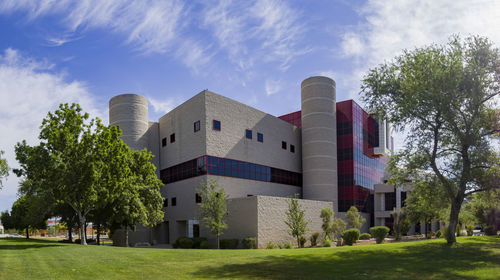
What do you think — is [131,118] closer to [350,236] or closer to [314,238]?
[314,238]

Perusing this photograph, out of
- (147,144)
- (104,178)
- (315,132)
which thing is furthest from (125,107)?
(315,132)

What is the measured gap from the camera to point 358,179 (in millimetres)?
59250

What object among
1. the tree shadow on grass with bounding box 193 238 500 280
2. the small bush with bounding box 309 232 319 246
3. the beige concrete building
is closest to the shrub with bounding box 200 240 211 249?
the beige concrete building

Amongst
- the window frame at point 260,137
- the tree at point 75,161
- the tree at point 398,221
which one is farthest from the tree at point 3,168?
the tree at point 398,221

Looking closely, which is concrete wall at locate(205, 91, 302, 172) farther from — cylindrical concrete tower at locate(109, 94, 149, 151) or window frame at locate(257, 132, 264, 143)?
cylindrical concrete tower at locate(109, 94, 149, 151)

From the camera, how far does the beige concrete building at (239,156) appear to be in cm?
4031

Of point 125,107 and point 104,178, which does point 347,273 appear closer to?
point 104,178

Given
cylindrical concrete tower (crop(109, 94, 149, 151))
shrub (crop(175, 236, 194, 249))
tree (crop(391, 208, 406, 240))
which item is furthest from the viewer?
cylindrical concrete tower (crop(109, 94, 149, 151))

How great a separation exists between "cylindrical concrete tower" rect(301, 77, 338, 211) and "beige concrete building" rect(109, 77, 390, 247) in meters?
0.14

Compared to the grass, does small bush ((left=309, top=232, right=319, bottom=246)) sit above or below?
below

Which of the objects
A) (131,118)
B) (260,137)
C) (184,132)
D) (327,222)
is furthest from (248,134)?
(131,118)

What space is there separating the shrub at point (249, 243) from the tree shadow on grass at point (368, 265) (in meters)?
15.4

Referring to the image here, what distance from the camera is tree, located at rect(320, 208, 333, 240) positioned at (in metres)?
41.6

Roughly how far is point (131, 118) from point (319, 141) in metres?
25.7
